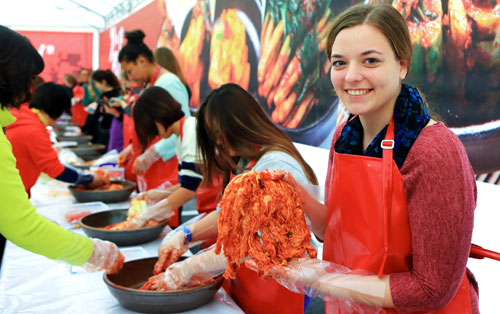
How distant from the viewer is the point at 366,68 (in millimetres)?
1027

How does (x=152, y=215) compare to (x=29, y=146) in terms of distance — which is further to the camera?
(x=29, y=146)

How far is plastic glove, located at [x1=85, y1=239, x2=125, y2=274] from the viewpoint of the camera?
5.09 feet

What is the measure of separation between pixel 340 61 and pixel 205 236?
1.09m

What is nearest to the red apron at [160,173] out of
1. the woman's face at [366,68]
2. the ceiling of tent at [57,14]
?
the woman's face at [366,68]

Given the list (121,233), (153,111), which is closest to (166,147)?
(153,111)

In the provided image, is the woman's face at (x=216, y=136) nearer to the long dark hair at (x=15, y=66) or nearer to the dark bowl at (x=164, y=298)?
the dark bowl at (x=164, y=298)

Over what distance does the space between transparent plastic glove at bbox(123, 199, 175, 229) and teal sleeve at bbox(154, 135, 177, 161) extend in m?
0.67

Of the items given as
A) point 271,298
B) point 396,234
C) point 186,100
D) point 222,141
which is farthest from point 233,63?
point 396,234

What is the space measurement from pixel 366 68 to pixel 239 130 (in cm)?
79

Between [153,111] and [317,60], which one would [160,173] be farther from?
[317,60]

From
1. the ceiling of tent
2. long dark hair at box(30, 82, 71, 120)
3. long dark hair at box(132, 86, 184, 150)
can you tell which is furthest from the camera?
the ceiling of tent

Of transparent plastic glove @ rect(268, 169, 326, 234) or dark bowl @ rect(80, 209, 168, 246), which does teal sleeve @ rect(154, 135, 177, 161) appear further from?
transparent plastic glove @ rect(268, 169, 326, 234)

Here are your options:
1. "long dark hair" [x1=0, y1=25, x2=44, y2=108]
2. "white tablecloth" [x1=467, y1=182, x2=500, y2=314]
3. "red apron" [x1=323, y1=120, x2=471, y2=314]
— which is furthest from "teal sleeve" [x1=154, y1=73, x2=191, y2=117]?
"red apron" [x1=323, y1=120, x2=471, y2=314]

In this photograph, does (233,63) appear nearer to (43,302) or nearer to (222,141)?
(222,141)
